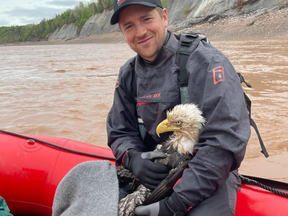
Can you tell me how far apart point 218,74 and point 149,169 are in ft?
2.31

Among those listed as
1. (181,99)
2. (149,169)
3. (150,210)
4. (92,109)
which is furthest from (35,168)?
(92,109)

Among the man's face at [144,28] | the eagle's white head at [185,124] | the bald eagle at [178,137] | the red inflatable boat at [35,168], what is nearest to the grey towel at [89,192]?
the bald eagle at [178,137]

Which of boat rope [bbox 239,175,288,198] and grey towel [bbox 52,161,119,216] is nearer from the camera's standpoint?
grey towel [bbox 52,161,119,216]

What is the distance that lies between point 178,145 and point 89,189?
61 cm

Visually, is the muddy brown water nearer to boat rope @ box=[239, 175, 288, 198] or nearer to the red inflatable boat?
boat rope @ box=[239, 175, 288, 198]

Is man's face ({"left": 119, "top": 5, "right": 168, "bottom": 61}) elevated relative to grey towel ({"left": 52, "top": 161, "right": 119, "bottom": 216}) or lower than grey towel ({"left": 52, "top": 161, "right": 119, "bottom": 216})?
elevated

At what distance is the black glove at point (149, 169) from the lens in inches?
75.5

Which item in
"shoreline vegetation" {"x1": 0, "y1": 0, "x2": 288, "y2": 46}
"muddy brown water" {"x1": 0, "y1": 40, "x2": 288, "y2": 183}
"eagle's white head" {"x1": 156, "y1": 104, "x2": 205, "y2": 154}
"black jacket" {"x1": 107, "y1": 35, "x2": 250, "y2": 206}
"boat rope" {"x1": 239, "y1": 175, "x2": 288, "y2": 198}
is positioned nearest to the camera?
"black jacket" {"x1": 107, "y1": 35, "x2": 250, "y2": 206}

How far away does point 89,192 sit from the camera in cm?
192

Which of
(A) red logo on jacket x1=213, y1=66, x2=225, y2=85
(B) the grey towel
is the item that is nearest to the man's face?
(A) red logo on jacket x1=213, y1=66, x2=225, y2=85

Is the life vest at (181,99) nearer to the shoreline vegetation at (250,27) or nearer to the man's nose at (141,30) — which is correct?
the man's nose at (141,30)

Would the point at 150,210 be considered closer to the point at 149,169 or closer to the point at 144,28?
the point at 149,169

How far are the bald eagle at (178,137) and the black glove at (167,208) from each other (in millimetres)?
120

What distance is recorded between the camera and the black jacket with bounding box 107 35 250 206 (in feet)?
5.54
